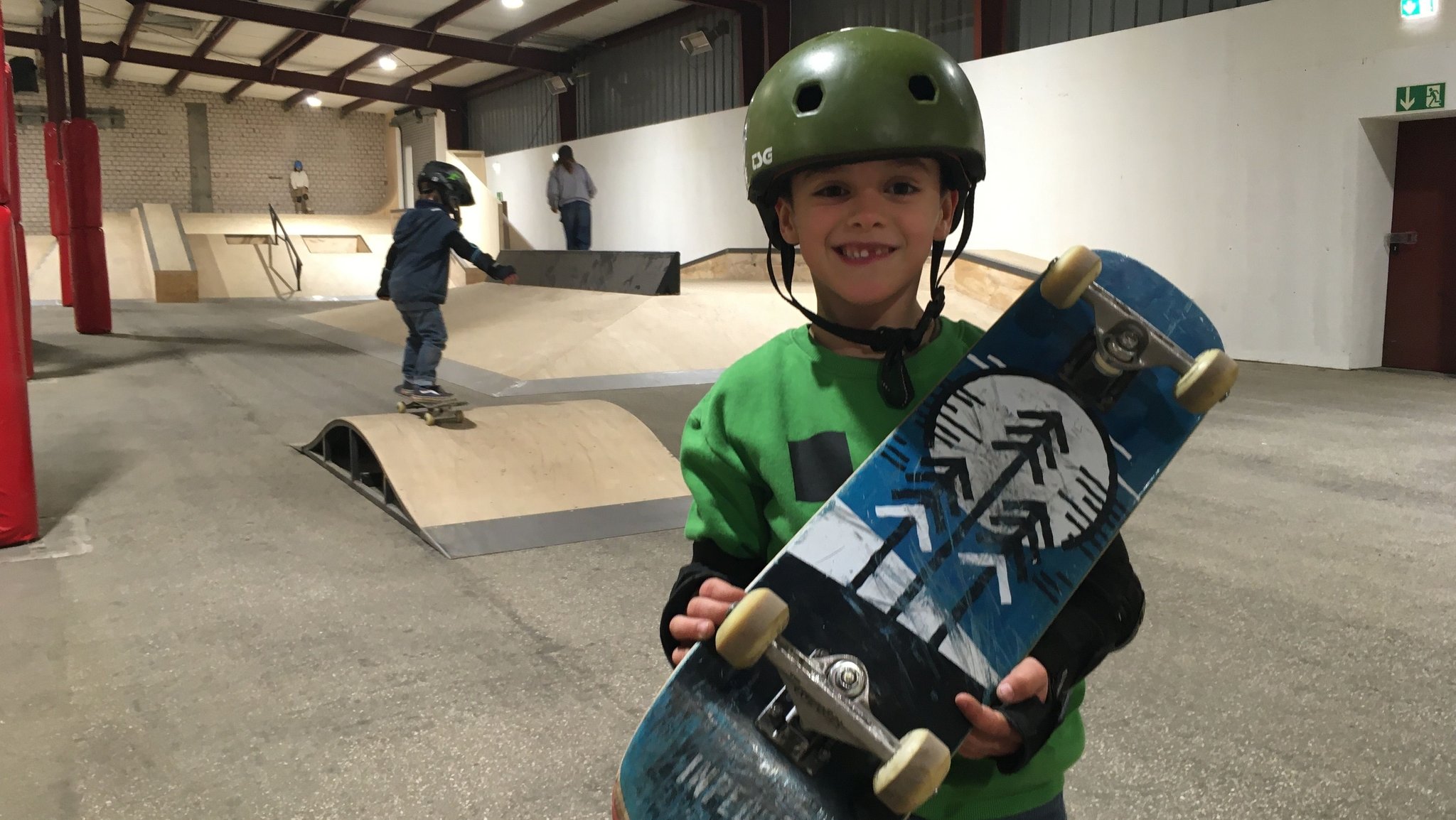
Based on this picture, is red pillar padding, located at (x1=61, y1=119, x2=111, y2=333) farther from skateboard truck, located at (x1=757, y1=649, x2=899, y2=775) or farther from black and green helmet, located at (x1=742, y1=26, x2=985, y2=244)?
skateboard truck, located at (x1=757, y1=649, x2=899, y2=775)

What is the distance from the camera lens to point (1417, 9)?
272 inches

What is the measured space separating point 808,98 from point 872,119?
108 millimetres

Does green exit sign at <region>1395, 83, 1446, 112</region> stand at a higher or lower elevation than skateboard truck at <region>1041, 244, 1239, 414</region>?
higher

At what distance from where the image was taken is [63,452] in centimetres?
493

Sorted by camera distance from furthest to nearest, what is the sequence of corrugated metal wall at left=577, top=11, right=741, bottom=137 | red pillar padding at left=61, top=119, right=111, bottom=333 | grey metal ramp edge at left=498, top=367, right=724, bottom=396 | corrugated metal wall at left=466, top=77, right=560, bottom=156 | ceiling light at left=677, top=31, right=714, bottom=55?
corrugated metal wall at left=466, top=77, right=560, bottom=156
corrugated metal wall at left=577, top=11, right=741, bottom=137
ceiling light at left=677, top=31, right=714, bottom=55
red pillar padding at left=61, top=119, right=111, bottom=333
grey metal ramp edge at left=498, top=367, right=724, bottom=396

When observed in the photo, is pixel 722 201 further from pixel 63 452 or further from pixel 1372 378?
pixel 63 452

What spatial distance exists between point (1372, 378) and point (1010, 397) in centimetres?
782

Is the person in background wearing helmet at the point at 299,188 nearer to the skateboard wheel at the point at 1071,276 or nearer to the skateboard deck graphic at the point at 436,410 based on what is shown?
the skateboard deck graphic at the point at 436,410

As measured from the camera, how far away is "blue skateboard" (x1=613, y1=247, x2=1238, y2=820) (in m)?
0.87

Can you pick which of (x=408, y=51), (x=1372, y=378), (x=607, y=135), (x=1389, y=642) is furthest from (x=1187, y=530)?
(x=408, y=51)

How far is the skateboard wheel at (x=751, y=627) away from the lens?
2.69ft

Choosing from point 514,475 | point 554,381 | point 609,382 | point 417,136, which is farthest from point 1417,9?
point 417,136

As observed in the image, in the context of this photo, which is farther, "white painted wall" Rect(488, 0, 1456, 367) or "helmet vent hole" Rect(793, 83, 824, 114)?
"white painted wall" Rect(488, 0, 1456, 367)

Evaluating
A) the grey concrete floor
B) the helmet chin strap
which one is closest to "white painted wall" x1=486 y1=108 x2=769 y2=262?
the grey concrete floor
